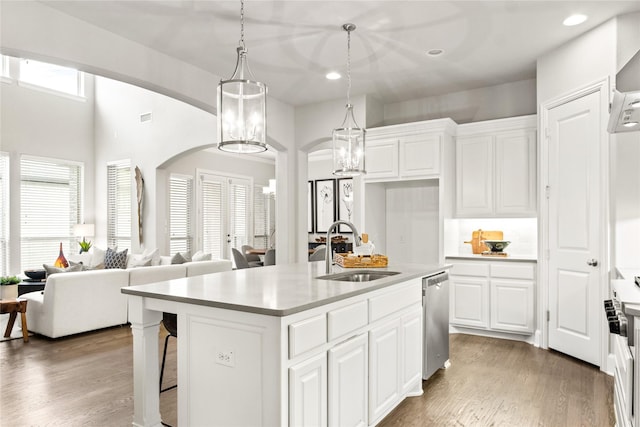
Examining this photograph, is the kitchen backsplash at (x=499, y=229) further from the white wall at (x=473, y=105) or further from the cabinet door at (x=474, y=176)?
the white wall at (x=473, y=105)

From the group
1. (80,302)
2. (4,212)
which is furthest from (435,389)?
(4,212)

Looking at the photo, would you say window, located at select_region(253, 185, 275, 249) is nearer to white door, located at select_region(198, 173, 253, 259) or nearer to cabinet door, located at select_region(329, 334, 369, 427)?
white door, located at select_region(198, 173, 253, 259)

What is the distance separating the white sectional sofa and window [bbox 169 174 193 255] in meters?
3.18

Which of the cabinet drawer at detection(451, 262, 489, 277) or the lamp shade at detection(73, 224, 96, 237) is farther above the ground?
the lamp shade at detection(73, 224, 96, 237)

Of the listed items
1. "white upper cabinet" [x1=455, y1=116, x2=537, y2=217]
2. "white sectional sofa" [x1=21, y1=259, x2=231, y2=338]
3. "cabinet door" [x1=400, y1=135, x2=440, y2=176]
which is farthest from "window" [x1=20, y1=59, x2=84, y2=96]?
"white upper cabinet" [x1=455, y1=116, x2=537, y2=217]

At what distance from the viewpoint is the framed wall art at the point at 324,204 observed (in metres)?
9.93

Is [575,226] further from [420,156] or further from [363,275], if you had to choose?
[363,275]

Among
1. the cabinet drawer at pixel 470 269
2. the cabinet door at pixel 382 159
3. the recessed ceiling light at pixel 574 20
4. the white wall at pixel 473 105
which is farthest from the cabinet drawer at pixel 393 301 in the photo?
the white wall at pixel 473 105

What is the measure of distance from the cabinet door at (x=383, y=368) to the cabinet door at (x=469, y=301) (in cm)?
226

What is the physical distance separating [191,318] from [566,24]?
380 centimetres

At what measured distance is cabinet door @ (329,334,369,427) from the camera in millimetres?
2176

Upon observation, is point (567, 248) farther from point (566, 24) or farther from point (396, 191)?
point (396, 191)

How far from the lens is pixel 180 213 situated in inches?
341

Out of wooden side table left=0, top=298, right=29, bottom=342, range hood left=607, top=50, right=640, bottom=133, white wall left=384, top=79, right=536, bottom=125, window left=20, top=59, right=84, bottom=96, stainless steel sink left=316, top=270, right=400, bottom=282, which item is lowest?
wooden side table left=0, top=298, right=29, bottom=342
